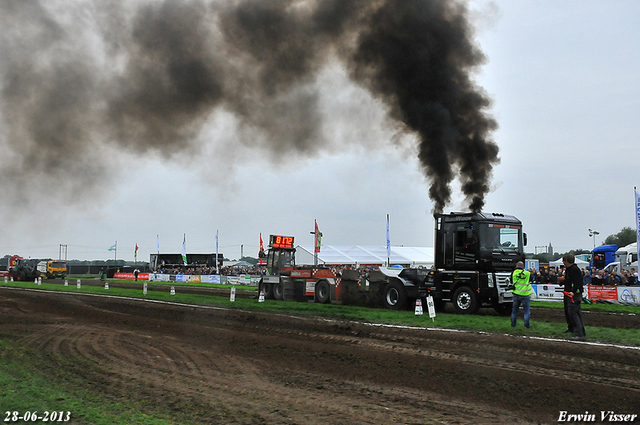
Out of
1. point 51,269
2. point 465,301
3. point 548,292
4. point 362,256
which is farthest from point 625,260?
point 51,269

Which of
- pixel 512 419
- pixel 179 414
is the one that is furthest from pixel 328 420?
pixel 512 419

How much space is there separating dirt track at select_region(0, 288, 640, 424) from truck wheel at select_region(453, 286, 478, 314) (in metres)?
3.82

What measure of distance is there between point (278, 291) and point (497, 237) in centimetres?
1186

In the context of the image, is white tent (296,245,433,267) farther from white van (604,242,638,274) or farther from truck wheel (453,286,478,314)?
truck wheel (453,286,478,314)

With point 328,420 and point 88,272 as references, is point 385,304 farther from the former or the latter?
point 88,272

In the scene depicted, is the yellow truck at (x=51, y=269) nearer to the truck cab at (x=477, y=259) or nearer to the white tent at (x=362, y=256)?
the white tent at (x=362, y=256)

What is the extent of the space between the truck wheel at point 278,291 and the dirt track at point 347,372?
9666 mm

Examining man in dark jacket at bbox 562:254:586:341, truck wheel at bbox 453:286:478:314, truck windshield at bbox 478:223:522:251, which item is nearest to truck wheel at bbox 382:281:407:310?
truck wheel at bbox 453:286:478:314

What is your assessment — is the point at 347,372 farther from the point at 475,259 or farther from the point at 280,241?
the point at 280,241

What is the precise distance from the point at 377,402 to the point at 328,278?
15.2 m

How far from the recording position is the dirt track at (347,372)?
6289mm

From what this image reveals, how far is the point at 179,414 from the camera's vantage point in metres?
6.03

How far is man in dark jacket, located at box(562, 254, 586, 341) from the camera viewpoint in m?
10.9

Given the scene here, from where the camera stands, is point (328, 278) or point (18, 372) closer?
point (18, 372)
